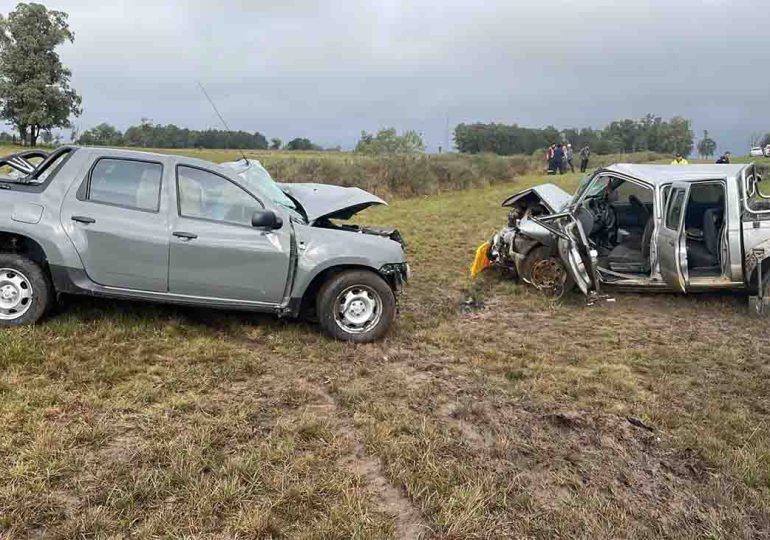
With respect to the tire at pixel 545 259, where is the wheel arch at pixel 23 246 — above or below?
above

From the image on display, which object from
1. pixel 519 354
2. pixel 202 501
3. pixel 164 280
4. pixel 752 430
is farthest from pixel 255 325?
pixel 752 430

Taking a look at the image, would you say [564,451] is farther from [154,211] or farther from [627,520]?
[154,211]

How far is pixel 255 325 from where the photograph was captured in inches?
227

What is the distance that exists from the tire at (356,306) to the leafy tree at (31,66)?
1669 inches

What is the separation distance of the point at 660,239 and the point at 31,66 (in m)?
44.6

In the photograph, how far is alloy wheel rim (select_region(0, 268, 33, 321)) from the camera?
4945 mm

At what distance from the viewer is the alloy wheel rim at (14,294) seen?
4.95m

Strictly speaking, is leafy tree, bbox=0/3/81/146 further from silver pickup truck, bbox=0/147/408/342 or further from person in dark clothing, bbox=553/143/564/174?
silver pickup truck, bbox=0/147/408/342

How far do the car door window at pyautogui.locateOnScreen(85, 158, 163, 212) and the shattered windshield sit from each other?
0.78 meters

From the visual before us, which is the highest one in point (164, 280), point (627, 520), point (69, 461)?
point (164, 280)

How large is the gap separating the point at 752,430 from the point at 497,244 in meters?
4.90

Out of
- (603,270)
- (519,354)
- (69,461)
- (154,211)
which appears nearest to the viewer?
(69,461)

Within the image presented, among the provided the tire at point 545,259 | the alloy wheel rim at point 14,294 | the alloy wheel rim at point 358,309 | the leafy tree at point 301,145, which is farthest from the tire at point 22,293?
the leafy tree at point 301,145

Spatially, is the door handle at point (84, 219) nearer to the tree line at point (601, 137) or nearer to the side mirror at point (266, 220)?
the side mirror at point (266, 220)
